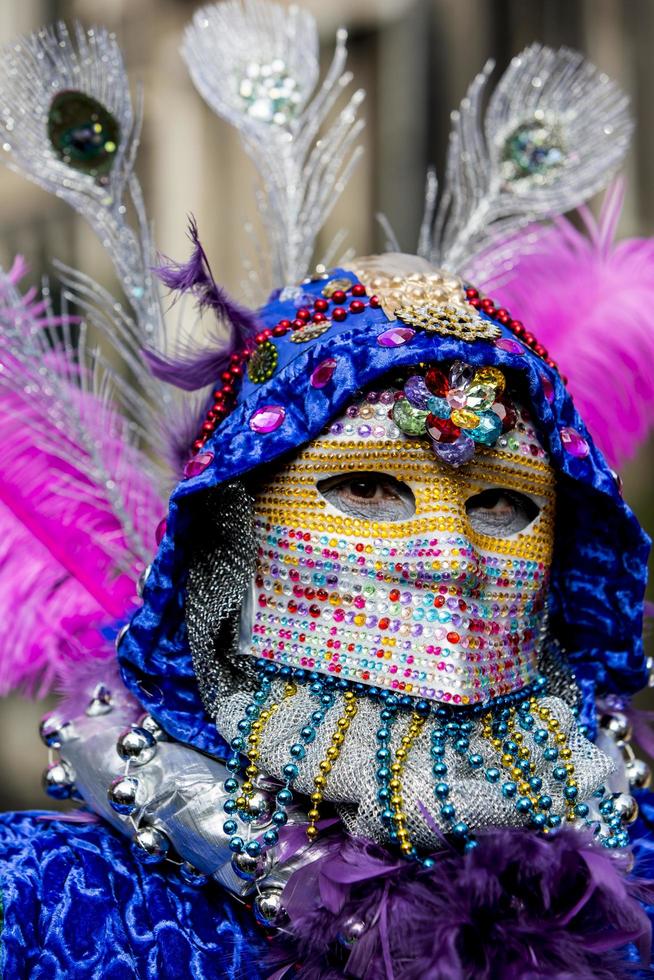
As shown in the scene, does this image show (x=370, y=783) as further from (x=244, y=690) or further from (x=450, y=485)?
(x=450, y=485)

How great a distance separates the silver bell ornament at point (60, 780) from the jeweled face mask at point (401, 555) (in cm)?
36

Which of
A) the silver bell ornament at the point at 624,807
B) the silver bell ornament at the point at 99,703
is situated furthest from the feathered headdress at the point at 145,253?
the silver bell ornament at the point at 624,807

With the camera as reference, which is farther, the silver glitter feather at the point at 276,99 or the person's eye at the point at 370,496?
the silver glitter feather at the point at 276,99

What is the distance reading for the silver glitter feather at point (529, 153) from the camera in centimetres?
221

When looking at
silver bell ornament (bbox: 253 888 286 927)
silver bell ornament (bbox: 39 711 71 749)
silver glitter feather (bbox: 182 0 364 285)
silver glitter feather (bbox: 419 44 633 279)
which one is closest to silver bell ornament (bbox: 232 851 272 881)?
silver bell ornament (bbox: 253 888 286 927)

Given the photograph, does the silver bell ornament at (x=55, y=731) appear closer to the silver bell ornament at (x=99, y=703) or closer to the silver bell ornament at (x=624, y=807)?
the silver bell ornament at (x=99, y=703)

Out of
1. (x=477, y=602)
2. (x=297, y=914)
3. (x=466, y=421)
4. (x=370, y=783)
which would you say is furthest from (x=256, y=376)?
(x=297, y=914)

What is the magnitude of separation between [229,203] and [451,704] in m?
3.15

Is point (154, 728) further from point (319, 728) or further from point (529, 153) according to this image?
point (529, 153)

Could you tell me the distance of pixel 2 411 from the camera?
2010mm

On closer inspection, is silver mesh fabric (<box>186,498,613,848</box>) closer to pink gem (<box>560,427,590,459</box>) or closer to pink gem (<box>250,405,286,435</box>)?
pink gem (<box>250,405,286,435</box>)

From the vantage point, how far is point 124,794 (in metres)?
1.65

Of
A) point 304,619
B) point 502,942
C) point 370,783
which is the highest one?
point 304,619

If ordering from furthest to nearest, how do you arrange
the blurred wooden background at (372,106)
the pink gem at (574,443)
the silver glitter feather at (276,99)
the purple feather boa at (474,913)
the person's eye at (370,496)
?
the blurred wooden background at (372,106), the silver glitter feather at (276,99), the pink gem at (574,443), the person's eye at (370,496), the purple feather boa at (474,913)
